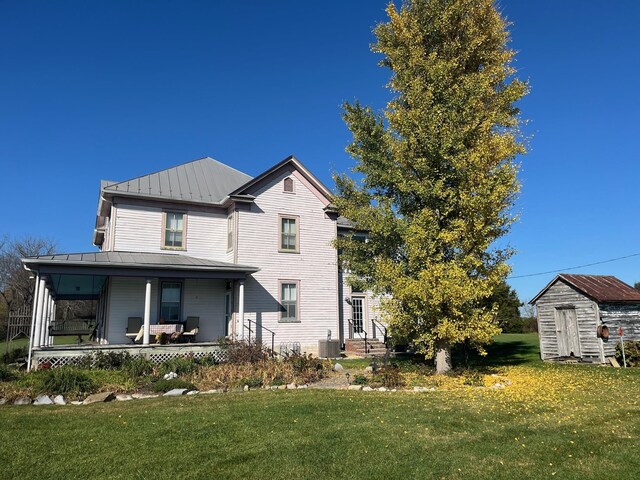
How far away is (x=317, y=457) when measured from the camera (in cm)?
605

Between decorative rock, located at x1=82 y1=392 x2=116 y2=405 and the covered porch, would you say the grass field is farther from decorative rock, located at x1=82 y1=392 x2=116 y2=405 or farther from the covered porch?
the covered porch

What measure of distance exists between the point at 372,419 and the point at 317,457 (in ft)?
7.44

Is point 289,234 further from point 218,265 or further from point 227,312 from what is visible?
point 227,312

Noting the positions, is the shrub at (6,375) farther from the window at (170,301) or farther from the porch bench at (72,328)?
the porch bench at (72,328)

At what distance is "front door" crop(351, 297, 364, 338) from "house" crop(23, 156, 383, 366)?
5cm

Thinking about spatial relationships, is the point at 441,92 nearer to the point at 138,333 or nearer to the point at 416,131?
the point at 416,131

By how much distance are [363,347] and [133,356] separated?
10356 mm

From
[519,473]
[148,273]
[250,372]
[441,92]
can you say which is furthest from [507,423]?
[148,273]

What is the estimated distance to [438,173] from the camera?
14000 mm

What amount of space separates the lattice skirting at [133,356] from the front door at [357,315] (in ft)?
26.6

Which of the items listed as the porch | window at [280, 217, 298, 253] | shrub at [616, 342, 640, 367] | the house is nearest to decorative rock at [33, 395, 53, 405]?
the porch

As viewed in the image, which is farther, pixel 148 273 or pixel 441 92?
pixel 148 273

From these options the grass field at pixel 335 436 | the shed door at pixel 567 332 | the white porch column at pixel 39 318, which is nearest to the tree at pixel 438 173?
the grass field at pixel 335 436

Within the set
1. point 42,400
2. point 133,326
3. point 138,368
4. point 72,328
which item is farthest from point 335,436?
point 72,328
